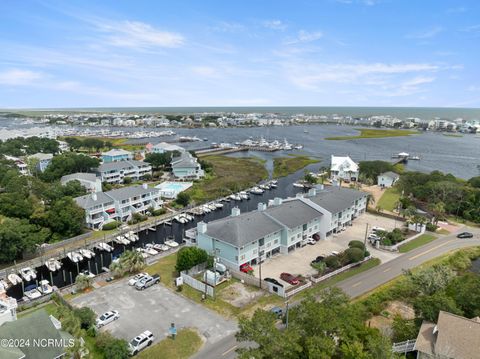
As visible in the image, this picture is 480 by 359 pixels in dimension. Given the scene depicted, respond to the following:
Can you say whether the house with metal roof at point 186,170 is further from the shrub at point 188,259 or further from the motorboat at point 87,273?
the shrub at point 188,259

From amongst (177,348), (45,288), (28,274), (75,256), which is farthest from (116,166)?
(177,348)

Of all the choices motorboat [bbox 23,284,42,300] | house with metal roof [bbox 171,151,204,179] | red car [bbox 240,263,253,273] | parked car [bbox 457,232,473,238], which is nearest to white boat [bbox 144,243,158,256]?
red car [bbox 240,263,253,273]

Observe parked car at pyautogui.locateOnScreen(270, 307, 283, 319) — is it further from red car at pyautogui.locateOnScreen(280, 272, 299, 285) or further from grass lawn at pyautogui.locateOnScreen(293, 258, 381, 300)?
red car at pyautogui.locateOnScreen(280, 272, 299, 285)

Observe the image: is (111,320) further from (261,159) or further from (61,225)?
(261,159)

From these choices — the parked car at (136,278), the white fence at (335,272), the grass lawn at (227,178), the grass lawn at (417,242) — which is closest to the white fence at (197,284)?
the parked car at (136,278)

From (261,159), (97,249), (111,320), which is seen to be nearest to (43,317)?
(111,320)

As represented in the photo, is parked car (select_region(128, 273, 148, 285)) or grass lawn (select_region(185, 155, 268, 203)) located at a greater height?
grass lawn (select_region(185, 155, 268, 203))
